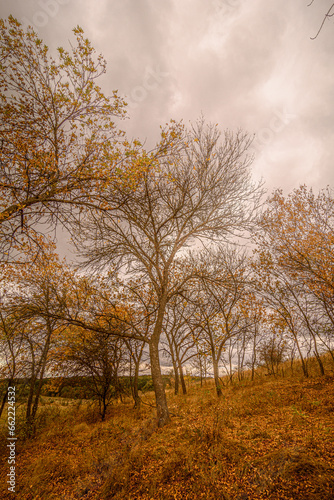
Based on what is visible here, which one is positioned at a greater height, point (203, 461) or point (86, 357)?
point (86, 357)

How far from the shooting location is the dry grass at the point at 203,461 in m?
3.04

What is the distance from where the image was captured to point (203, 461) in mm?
3766

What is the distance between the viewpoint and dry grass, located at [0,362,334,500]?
304 centimetres

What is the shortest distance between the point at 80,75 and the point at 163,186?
11.4 ft

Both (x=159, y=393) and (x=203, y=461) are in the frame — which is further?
(x=159, y=393)

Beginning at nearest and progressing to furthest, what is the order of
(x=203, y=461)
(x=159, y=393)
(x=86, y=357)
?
1. (x=203, y=461)
2. (x=159, y=393)
3. (x=86, y=357)

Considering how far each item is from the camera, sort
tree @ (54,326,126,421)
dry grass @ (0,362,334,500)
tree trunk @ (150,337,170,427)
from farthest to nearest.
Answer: tree @ (54,326,126,421) < tree trunk @ (150,337,170,427) < dry grass @ (0,362,334,500)

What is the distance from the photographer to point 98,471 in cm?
452

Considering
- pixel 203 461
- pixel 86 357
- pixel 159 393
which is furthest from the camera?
pixel 86 357

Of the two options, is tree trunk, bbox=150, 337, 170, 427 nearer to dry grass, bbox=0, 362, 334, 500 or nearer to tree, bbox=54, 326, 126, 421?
dry grass, bbox=0, 362, 334, 500

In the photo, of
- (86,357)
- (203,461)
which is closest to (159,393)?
(203,461)

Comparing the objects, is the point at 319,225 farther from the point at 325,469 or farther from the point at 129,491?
the point at 129,491

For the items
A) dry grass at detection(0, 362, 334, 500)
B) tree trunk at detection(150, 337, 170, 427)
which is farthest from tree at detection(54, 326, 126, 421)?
tree trunk at detection(150, 337, 170, 427)

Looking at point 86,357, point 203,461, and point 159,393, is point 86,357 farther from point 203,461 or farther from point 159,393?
point 203,461
